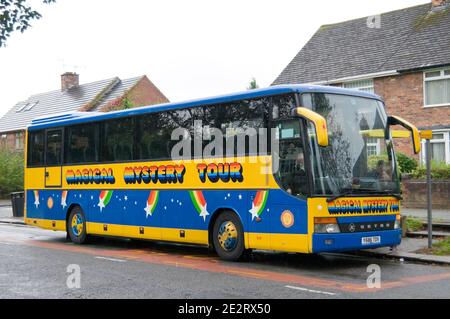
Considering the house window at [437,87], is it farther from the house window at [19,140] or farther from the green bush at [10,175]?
the house window at [19,140]

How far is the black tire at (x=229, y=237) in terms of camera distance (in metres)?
12.6

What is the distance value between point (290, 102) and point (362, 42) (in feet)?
81.8

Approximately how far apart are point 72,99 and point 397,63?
3543 cm

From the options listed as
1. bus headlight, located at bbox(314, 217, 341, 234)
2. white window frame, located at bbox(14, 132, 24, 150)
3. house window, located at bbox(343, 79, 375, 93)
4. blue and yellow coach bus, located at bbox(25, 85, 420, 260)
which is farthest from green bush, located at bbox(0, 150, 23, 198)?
bus headlight, located at bbox(314, 217, 341, 234)

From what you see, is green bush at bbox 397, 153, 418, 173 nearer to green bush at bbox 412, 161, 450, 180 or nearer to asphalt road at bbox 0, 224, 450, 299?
green bush at bbox 412, 161, 450, 180

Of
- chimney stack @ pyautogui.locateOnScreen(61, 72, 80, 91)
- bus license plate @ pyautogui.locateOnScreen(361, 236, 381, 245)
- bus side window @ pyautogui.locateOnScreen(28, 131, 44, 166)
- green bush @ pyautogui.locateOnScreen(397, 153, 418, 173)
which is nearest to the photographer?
bus license plate @ pyautogui.locateOnScreen(361, 236, 381, 245)

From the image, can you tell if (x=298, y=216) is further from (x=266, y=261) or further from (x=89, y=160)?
(x=89, y=160)

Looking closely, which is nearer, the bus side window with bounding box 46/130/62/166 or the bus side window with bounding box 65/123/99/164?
the bus side window with bounding box 65/123/99/164

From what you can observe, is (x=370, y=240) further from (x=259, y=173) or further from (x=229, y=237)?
(x=229, y=237)

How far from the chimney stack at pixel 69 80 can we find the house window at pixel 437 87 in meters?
40.3

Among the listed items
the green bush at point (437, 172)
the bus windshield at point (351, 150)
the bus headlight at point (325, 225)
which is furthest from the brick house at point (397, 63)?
the bus headlight at point (325, 225)

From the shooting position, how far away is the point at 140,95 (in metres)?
57.6

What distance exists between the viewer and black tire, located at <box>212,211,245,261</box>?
12.6m

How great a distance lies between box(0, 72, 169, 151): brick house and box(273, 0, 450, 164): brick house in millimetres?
22059
